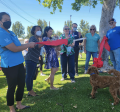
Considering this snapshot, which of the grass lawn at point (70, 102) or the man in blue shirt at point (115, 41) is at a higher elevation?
the man in blue shirt at point (115, 41)

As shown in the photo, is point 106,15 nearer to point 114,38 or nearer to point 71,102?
point 114,38

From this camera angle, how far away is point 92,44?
205 inches

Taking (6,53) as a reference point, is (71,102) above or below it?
below

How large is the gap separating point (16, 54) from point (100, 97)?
2714 millimetres

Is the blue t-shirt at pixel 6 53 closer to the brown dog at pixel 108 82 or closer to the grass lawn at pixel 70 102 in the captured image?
the grass lawn at pixel 70 102

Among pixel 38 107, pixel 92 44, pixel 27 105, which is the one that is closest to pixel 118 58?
pixel 92 44

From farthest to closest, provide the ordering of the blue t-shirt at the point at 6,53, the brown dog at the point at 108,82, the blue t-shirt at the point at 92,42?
1. the blue t-shirt at the point at 92,42
2. the brown dog at the point at 108,82
3. the blue t-shirt at the point at 6,53

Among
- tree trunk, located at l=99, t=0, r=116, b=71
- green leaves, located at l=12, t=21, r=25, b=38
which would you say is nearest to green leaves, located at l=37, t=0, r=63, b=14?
tree trunk, located at l=99, t=0, r=116, b=71

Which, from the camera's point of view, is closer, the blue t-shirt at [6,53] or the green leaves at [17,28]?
the blue t-shirt at [6,53]

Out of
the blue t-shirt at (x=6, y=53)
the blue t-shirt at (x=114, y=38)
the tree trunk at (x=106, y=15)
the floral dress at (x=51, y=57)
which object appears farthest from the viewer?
the tree trunk at (x=106, y=15)

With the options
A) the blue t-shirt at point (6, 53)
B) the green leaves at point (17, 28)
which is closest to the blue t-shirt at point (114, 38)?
the blue t-shirt at point (6, 53)

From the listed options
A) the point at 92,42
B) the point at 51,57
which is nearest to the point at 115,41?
the point at 92,42

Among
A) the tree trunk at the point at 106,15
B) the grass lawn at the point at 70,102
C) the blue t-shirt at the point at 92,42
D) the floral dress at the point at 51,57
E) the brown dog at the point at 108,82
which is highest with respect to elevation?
the tree trunk at the point at 106,15

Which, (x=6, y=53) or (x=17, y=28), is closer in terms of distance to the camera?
(x=6, y=53)
